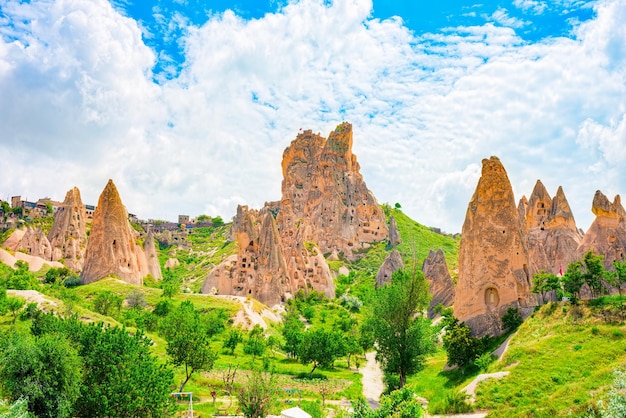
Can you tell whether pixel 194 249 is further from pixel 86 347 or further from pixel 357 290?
pixel 86 347

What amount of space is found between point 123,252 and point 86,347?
157 ft

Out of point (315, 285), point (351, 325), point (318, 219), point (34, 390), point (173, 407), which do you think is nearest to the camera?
point (34, 390)

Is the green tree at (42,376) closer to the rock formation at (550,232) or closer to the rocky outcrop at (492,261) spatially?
the rocky outcrop at (492,261)

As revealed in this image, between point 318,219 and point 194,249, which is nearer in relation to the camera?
point 318,219

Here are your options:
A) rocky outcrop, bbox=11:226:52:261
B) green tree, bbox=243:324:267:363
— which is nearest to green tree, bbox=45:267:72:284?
rocky outcrop, bbox=11:226:52:261

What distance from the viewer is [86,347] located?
24.8 m

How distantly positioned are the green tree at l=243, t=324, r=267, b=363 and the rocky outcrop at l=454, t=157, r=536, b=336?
1891cm

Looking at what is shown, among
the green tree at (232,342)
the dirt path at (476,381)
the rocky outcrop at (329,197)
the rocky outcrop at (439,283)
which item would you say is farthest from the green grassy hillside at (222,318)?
the rocky outcrop at (329,197)

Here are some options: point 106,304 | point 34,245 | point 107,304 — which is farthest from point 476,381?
point 34,245

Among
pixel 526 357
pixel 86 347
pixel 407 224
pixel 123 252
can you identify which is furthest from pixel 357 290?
pixel 86 347

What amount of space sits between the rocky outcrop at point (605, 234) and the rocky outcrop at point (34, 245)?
249ft

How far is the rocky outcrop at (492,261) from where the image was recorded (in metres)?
37.8

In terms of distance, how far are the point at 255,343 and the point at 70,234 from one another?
54002mm

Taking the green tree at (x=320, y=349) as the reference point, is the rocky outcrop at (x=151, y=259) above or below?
above
